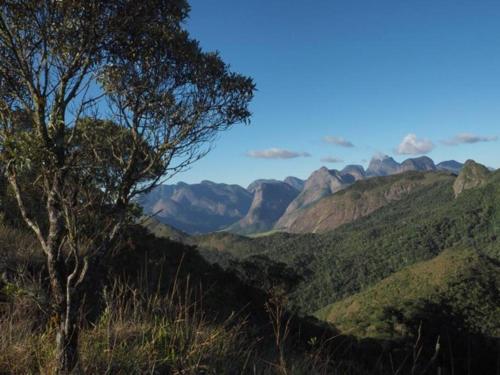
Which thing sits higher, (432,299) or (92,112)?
(92,112)

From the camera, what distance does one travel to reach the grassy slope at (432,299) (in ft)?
167

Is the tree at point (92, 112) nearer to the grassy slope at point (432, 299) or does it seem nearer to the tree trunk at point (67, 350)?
the tree trunk at point (67, 350)

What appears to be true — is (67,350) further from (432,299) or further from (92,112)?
(432,299)

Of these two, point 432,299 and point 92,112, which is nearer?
point 92,112

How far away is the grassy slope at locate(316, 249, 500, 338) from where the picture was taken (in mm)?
50812

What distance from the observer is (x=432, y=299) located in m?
88.0

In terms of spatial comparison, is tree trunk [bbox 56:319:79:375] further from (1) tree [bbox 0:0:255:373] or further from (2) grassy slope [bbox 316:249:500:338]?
(2) grassy slope [bbox 316:249:500:338]

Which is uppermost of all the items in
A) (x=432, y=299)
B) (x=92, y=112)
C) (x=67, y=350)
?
(x=92, y=112)

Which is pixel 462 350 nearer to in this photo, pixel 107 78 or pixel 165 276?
pixel 165 276

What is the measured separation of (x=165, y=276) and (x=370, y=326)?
39169 millimetres

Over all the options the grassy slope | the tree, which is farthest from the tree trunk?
the grassy slope

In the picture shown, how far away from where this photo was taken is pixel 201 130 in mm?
6379

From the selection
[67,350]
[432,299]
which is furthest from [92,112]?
[432,299]

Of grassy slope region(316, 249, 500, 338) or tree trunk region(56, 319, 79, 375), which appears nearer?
tree trunk region(56, 319, 79, 375)
